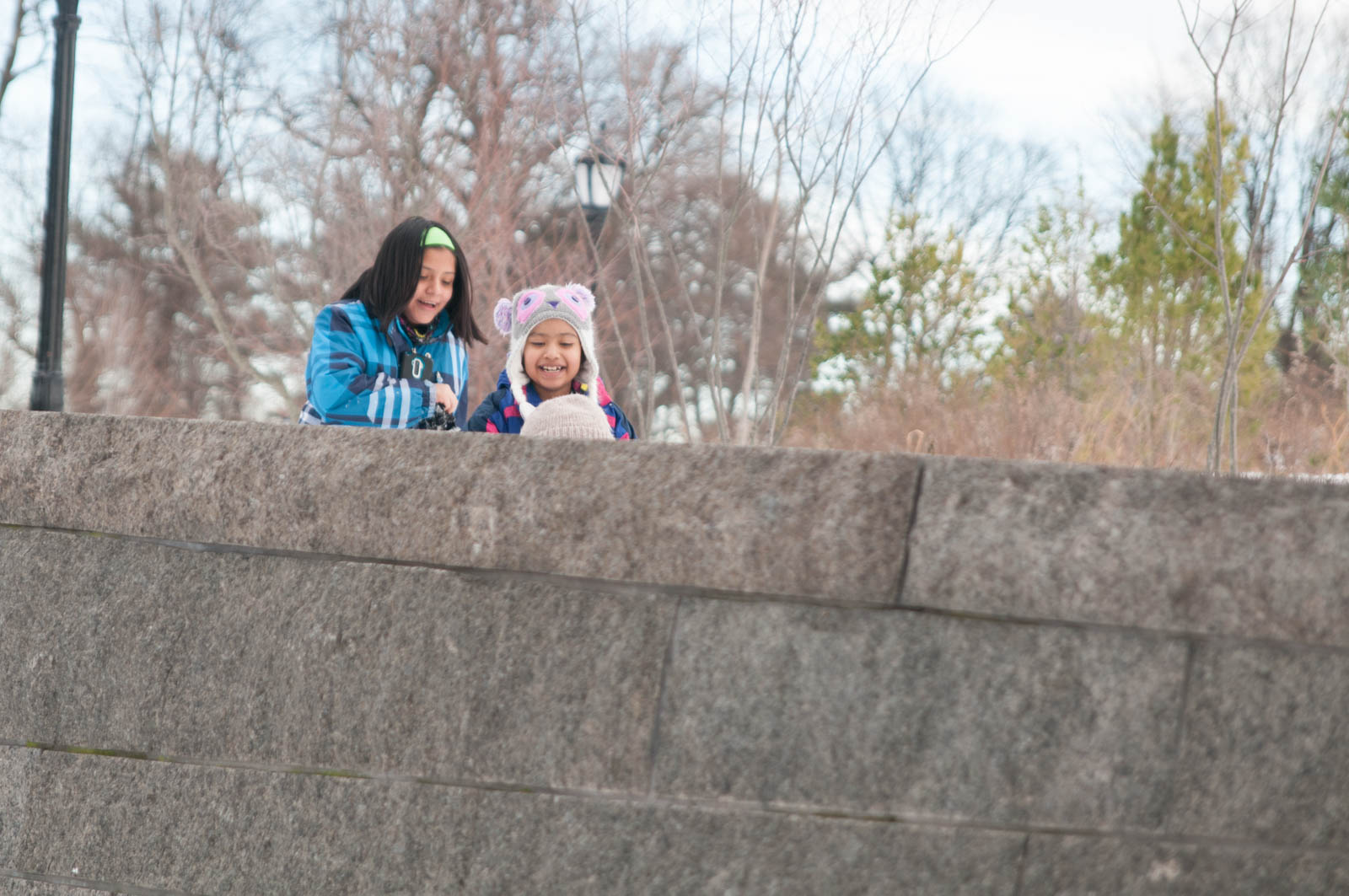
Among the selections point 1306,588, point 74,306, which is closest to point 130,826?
point 1306,588

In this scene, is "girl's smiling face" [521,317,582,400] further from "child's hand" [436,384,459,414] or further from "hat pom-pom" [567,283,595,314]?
"child's hand" [436,384,459,414]

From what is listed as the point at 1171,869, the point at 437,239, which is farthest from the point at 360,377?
the point at 1171,869

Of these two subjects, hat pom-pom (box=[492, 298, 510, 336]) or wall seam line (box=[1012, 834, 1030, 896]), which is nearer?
wall seam line (box=[1012, 834, 1030, 896])

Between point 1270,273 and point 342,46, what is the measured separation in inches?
541

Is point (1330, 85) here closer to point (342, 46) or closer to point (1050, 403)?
point (1050, 403)

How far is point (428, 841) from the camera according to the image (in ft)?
8.29

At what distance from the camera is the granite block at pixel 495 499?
239 centimetres

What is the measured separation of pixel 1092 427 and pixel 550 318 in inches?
296

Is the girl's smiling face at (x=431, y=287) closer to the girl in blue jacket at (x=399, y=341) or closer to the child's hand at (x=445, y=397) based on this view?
the girl in blue jacket at (x=399, y=341)

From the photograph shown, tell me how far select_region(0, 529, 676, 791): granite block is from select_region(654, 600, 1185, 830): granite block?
126 mm

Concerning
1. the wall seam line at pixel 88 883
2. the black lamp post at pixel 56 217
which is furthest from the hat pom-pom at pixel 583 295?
the black lamp post at pixel 56 217

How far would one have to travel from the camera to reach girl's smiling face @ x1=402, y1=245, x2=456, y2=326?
3.69 meters

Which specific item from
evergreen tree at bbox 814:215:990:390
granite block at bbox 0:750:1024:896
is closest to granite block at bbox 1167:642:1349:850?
granite block at bbox 0:750:1024:896

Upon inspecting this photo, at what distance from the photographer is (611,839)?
2447 millimetres
